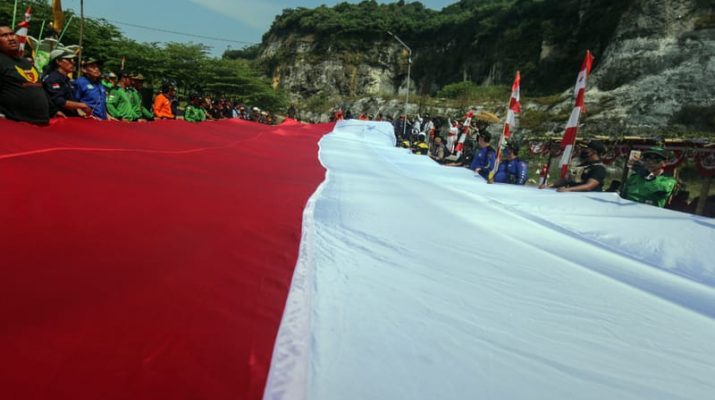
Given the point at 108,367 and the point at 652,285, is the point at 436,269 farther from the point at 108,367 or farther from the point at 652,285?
the point at 108,367

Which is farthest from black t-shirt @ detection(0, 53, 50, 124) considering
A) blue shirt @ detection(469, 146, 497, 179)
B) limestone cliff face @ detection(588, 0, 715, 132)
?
limestone cliff face @ detection(588, 0, 715, 132)

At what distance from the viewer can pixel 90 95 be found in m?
4.95

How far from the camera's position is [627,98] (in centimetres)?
1739

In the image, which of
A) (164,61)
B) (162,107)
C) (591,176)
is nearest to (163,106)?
(162,107)

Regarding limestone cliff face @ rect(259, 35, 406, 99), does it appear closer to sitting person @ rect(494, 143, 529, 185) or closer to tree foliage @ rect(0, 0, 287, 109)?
tree foliage @ rect(0, 0, 287, 109)

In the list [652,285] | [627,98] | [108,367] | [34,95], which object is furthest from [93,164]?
[627,98]

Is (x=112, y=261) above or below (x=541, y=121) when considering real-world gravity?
below

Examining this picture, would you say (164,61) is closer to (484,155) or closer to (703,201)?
(484,155)

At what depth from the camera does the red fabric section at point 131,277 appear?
760 millimetres

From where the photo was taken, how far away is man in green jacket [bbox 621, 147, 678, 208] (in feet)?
11.4

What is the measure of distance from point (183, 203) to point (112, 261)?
698 mm

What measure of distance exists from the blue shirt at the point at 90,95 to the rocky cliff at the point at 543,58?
16.4m

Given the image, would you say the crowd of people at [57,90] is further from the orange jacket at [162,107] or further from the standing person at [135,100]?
the orange jacket at [162,107]

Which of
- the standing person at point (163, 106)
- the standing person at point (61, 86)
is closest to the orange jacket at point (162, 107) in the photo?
the standing person at point (163, 106)
